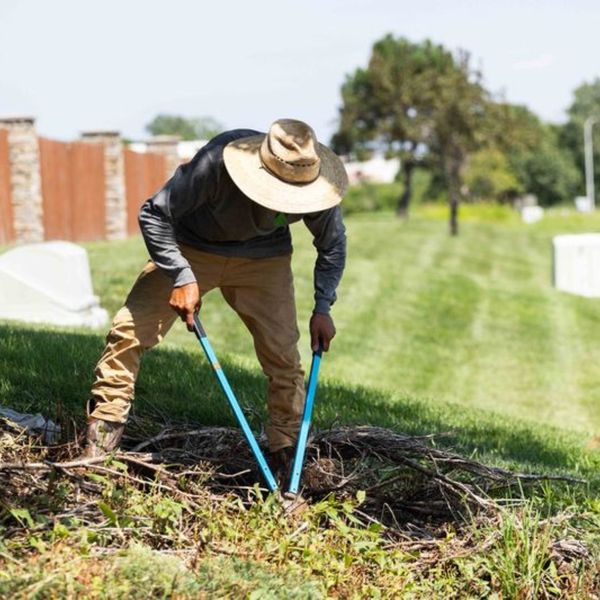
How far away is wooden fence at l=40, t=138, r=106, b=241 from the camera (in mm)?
20469

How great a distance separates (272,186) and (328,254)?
636mm

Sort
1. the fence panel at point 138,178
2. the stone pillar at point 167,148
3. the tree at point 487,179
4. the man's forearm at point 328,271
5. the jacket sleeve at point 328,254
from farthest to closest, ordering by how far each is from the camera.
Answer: the tree at point 487,179
the stone pillar at point 167,148
the fence panel at point 138,178
the man's forearm at point 328,271
the jacket sleeve at point 328,254

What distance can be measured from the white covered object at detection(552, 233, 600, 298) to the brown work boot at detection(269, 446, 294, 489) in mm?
15277

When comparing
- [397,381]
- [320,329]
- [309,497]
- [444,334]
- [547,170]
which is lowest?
[397,381]

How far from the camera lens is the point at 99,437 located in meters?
5.05

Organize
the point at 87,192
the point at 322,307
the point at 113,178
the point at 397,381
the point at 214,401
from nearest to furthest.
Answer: the point at 322,307 < the point at 214,401 < the point at 397,381 < the point at 87,192 < the point at 113,178

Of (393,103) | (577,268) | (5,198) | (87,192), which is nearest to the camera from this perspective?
(5,198)

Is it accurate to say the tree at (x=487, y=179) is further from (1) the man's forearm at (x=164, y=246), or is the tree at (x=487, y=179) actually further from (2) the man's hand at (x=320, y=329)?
(1) the man's forearm at (x=164, y=246)

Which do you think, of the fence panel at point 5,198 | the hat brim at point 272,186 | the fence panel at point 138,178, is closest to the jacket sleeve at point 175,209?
the hat brim at point 272,186

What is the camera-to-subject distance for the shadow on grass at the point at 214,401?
251 inches

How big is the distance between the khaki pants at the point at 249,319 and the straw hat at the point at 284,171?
58cm

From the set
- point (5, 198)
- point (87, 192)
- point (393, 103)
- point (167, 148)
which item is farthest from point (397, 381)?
point (393, 103)

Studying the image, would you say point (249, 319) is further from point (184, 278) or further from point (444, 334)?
point (444, 334)

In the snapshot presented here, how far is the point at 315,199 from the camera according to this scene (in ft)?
15.8
